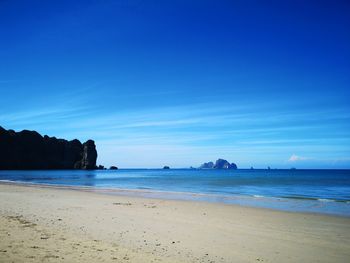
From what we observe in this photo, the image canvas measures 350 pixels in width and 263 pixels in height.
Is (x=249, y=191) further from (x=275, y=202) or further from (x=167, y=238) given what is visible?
(x=167, y=238)

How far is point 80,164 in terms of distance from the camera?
19325 cm

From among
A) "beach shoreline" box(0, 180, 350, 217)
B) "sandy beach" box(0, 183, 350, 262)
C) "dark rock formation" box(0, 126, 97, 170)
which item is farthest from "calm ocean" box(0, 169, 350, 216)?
"dark rock formation" box(0, 126, 97, 170)

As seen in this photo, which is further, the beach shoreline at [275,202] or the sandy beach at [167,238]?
the beach shoreline at [275,202]

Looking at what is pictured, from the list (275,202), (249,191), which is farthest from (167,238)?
(249,191)

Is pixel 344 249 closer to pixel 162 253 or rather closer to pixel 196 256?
pixel 196 256

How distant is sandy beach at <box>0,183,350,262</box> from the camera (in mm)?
7940

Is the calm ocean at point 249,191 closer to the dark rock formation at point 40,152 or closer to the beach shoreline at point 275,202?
the beach shoreline at point 275,202

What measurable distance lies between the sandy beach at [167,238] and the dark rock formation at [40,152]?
169 meters

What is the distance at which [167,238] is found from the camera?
396 inches

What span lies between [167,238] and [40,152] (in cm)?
18775

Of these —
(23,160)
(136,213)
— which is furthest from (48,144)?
(136,213)

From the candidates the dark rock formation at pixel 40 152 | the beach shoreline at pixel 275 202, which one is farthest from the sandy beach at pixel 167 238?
the dark rock formation at pixel 40 152

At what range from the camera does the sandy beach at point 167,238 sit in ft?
26.0

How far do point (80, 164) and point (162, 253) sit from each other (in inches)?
7695
